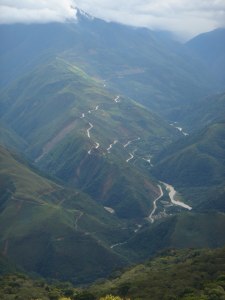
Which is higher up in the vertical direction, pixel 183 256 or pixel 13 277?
pixel 183 256

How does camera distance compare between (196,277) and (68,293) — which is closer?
(196,277)

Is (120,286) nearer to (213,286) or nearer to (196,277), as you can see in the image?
(196,277)

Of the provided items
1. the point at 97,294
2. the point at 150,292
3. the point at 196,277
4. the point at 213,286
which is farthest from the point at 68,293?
the point at 213,286

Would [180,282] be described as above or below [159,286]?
above

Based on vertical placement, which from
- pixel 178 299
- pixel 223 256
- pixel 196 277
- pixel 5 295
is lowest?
pixel 5 295

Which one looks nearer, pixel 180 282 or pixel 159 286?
pixel 180 282

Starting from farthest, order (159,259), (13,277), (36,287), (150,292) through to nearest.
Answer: (159,259) < (13,277) < (36,287) < (150,292)

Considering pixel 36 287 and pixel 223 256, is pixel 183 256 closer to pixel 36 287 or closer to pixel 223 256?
pixel 223 256

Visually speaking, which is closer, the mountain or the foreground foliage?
the mountain

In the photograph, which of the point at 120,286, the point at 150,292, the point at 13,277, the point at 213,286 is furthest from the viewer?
the point at 13,277

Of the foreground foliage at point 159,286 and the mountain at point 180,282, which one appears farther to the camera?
the foreground foliage at point 159,286
